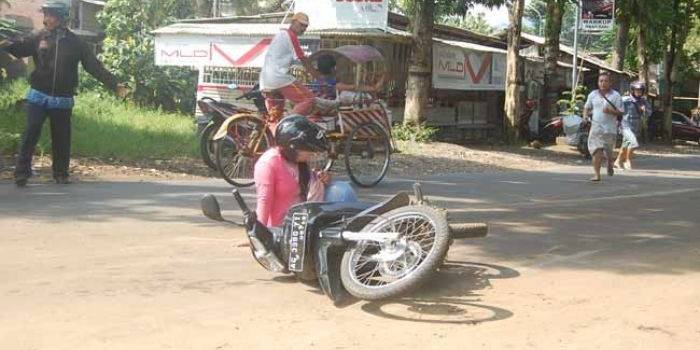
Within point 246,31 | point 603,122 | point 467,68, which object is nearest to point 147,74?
point 246,31

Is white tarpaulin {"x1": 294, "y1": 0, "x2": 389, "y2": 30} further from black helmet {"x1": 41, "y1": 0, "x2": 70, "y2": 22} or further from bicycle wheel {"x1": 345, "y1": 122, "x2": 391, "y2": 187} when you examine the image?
black helmet {"x1": 41, "y1": 0, "x2": 70, "y2": 22}

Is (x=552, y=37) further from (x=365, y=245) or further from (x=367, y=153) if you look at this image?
(x=365, y=245)

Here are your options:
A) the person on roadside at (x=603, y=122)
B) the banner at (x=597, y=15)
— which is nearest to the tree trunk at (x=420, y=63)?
the person on roadside at (x=603, y=122)

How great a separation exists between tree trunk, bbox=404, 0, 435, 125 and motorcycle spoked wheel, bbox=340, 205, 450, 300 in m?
14.3

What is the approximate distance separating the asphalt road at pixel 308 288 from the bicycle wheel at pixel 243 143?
1123 mm

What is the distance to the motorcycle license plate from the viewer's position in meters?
5.20

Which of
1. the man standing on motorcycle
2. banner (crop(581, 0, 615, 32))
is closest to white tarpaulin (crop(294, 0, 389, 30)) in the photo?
banner (crop(581, 0, 615, 32))

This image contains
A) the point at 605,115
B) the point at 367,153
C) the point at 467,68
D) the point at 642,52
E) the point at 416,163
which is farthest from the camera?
the point at 642,52

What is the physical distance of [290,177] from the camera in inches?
226

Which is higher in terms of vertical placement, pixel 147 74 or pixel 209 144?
pixel 147 74

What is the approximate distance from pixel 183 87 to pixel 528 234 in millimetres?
17202

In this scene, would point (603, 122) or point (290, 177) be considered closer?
point (290, 177)

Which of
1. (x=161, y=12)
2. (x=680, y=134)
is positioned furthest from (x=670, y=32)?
(x=161, y=12)

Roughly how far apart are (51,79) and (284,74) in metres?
2.56
